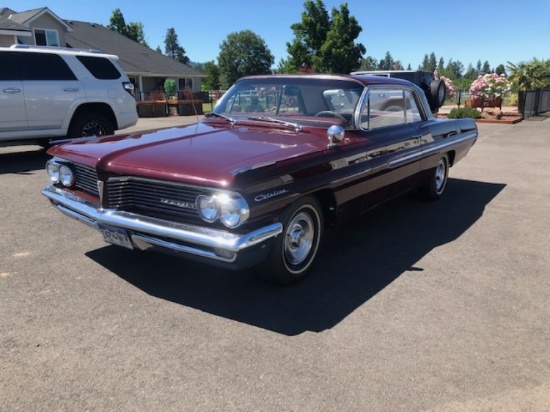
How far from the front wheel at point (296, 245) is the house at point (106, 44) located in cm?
2307

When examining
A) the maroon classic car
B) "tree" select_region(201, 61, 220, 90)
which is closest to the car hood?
the maroon classic car

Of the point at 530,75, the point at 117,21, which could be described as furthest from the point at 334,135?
the point at 117,21

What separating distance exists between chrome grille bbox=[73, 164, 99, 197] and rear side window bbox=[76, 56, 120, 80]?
5.77m

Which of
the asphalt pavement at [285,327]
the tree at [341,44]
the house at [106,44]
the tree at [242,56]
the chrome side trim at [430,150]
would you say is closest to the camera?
the asphalt pavement at [285,327]

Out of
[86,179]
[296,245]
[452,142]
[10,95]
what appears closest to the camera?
[296,245]

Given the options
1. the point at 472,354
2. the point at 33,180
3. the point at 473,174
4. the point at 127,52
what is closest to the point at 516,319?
the point at 472,354

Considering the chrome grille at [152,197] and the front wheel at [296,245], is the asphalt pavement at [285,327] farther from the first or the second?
the chrome grille at [152,197]

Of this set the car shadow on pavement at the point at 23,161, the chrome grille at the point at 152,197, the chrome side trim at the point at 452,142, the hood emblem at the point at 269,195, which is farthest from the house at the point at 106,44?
the hood emblem at the point at 269,195

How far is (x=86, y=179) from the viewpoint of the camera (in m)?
3.96

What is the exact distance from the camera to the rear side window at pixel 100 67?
29.9ft

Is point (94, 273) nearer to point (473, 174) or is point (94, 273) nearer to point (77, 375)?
point (77, 375)

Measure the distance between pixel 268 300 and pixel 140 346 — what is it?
1.02 meters

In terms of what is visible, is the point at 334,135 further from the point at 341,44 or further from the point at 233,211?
the point at 341,44

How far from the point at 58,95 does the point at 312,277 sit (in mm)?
6687
